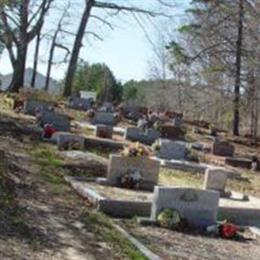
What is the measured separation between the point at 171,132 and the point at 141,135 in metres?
3.04

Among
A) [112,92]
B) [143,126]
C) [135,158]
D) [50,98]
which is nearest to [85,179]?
[135,158]

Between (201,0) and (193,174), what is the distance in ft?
66.0

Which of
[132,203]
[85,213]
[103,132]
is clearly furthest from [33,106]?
[85,213]

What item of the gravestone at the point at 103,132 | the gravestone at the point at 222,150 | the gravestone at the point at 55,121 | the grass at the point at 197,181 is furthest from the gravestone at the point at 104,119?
the grass at the point at 197,181

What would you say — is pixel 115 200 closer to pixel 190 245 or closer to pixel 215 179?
pixel 190 245

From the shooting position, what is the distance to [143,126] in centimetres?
2564

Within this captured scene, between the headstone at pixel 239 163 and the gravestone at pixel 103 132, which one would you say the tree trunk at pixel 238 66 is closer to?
the headstone at pixel 239 163

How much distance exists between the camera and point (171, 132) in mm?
25922

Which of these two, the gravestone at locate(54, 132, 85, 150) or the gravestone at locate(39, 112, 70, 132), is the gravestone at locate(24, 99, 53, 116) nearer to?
the gravestone at locate(39, 112, 70, 132)

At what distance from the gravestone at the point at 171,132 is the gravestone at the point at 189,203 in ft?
46.4

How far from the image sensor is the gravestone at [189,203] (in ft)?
36.0

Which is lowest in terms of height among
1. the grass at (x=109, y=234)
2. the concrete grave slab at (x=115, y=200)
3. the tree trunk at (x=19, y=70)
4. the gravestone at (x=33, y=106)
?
the grass at (x=109, y=234)

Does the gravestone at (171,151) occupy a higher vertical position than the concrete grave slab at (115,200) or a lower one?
higher

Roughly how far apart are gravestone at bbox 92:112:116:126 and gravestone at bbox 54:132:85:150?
310 inches
